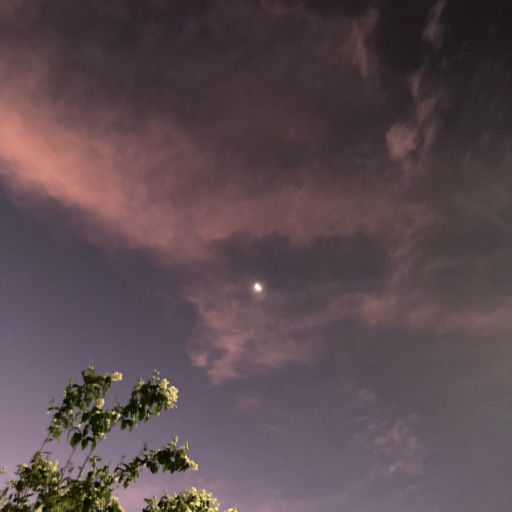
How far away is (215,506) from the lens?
12164 mm

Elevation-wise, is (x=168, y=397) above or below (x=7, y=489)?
above

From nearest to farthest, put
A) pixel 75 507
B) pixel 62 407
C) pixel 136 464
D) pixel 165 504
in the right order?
pixel 75 507, pixel 62 407, pixel 136 464, pixel 165 504

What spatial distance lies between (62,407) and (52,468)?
6.69ft

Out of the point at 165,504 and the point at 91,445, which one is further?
the point at 165,504

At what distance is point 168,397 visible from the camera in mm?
7754

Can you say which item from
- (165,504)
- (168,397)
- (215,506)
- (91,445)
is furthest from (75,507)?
(215,506)

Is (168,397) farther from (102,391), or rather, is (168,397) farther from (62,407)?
(62,407)

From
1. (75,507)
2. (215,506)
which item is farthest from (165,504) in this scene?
(75,507)

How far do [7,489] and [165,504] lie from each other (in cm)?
420

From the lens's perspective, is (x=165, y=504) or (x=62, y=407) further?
(x=165, y=504)

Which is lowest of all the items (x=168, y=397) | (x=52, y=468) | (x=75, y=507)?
(x=75, y=507)

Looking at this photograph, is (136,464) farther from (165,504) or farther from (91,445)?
(165,504)

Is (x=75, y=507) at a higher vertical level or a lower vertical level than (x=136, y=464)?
lower

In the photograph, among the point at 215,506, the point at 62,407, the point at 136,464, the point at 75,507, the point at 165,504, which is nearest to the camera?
the point at 75,507
